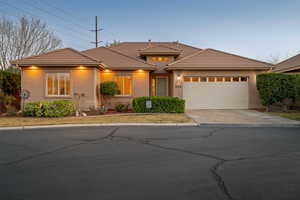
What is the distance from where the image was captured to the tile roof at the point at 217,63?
42.3 feet

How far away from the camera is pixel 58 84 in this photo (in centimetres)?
1233

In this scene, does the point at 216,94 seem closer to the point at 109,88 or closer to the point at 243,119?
the point at 243,119

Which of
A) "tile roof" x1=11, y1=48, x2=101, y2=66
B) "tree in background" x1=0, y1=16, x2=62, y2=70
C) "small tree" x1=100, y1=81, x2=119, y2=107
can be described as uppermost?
"tree in background" x1=0, y1=16, x2=62, y2=70

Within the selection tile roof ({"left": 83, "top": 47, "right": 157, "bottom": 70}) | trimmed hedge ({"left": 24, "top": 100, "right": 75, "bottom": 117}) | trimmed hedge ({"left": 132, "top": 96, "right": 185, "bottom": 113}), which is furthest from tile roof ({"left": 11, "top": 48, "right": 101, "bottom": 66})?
trimmed hedge ({"left": 132, "top": 96, "right": 185, "bottom": 113})

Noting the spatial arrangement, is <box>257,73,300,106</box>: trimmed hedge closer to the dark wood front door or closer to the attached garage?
the attached garage

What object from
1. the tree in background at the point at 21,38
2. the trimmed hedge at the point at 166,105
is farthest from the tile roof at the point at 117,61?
the tree in background at the point at 21,38

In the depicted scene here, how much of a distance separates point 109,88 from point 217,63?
816 centimetres

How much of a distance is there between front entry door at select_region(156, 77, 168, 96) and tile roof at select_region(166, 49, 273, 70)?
2.54 metres

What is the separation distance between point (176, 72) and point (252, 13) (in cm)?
1187

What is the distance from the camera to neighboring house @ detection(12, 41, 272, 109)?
1210 cm

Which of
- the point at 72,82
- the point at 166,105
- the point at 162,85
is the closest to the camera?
the point at 166,105

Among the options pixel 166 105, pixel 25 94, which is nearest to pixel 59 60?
pixel 25 94

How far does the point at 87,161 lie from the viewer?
143 inches

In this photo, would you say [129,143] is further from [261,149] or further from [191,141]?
[261,149]
